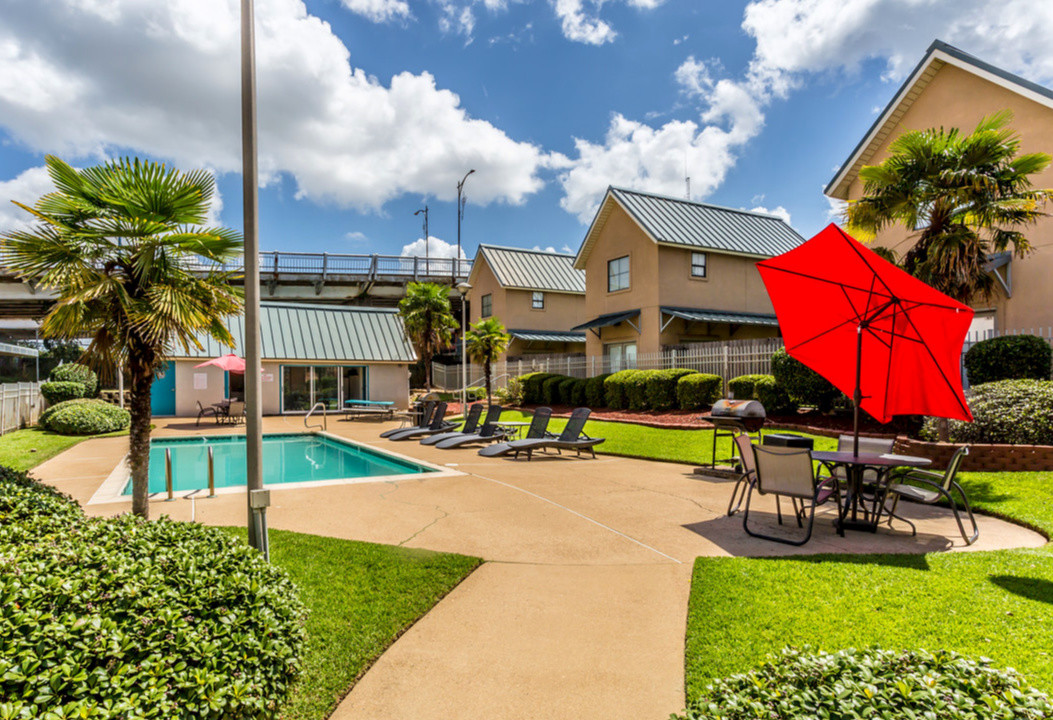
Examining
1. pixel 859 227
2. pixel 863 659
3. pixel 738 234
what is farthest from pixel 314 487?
pixel 738 234

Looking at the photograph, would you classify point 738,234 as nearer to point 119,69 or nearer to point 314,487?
point 314,487

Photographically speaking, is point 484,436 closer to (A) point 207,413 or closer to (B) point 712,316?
(B) point 712,316

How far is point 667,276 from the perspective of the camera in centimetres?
2386

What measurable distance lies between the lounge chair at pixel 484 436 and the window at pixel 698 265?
39.9 ft

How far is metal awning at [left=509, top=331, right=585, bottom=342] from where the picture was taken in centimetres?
3259

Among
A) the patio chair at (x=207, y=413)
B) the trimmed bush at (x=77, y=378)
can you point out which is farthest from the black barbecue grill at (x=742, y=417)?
the trimmed bush at (x=77, y=378)

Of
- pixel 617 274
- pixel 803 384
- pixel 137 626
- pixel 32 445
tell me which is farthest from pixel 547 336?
pixel 137 626

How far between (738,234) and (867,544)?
22.7 m

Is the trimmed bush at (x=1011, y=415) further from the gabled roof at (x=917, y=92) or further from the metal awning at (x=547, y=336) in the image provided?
the metal awning at (x=547, y=336)

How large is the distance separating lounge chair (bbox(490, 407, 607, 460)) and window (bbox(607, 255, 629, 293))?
41.5ft

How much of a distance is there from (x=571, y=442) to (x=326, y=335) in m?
18.8

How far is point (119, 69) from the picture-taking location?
560 centimetres

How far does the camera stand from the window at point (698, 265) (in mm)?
24641

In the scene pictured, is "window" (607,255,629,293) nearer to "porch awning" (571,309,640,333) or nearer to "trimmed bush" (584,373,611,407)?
"porch awning" (571,309,640,333)
